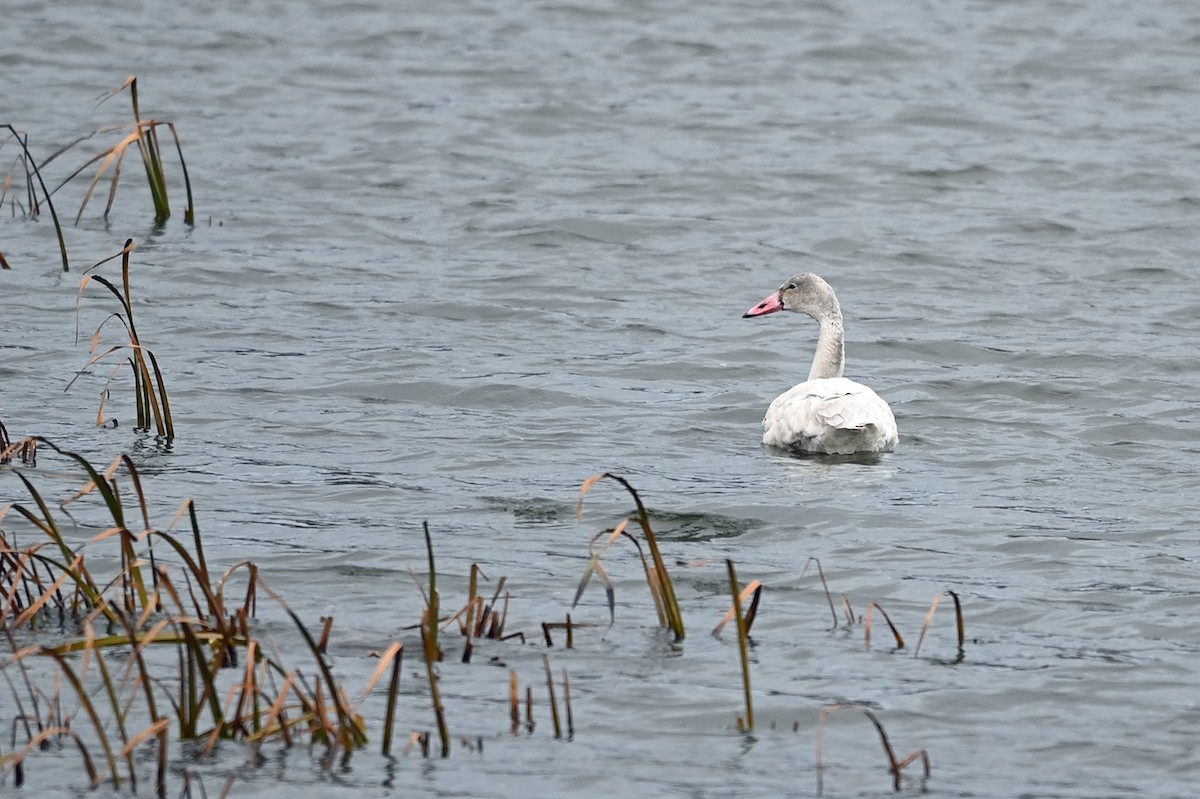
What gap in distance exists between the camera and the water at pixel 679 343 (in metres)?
5.63

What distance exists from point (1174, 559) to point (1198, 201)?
9.22 meters

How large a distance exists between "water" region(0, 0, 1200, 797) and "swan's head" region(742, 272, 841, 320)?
0.50m

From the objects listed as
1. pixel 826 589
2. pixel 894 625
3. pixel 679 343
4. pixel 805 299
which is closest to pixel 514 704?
pixel 826 589

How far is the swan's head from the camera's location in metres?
10.6

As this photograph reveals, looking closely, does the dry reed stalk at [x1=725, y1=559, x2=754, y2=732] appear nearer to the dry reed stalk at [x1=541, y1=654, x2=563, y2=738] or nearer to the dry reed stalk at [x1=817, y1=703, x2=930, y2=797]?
the dry reed stalk at [x1=817, y1=703, x2=930, y2=797]

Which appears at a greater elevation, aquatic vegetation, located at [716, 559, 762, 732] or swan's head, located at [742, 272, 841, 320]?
swan's head, located at [742, 272, 841, 320]

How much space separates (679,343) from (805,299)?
4.01 feet

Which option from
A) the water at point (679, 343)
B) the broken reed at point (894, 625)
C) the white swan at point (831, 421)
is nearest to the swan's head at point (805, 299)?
the water at point (679, 343)

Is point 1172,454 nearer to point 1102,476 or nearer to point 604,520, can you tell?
point 1102,476

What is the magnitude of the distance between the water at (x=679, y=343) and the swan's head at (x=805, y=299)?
50 centimetres

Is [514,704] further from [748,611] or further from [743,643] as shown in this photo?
[748,611]

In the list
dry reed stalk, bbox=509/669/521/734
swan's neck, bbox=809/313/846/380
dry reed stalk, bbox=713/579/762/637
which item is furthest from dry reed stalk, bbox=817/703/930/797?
swan's neck, bbox=809/313/846/380

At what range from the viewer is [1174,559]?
727 centimetres

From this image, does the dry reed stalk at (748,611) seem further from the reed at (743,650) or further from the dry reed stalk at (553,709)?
the dry reed stalk at (553,709)
